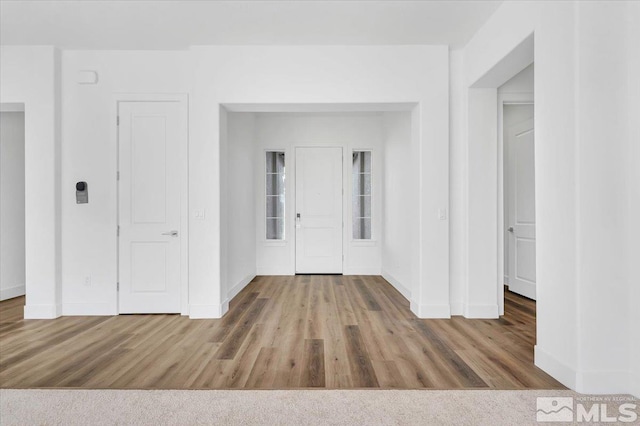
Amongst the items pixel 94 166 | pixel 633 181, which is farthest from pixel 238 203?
pixel 633 181

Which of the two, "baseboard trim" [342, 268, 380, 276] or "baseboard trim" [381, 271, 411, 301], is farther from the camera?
"baseboard trim" [342, 268, 380, 276]

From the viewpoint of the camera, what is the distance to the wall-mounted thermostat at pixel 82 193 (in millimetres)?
3723

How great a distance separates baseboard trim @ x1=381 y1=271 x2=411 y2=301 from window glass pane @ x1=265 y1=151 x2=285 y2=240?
192cm

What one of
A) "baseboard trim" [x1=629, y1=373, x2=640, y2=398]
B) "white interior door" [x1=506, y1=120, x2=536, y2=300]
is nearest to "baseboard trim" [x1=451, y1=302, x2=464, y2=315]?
"white interior door" [x1=506, y1=120, x2=536, y2=300]

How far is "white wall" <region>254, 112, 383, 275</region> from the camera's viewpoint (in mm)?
6023

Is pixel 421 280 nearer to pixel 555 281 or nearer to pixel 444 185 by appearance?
pixel 444 185

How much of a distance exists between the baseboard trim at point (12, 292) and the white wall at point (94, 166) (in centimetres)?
161

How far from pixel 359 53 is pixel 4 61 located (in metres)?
3.80

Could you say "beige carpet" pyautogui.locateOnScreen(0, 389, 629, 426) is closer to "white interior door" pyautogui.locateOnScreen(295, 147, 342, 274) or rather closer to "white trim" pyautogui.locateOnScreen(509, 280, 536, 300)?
"white trim" pyautogui.locateOnScreen(509, 280, 536, 300)

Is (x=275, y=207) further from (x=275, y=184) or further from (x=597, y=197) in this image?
(x=597, y=197)

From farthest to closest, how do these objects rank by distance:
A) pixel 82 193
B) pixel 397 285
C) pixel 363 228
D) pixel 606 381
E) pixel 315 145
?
pixel 363 228 → pixel 315 145 → pixel 397 285 → pixel 82 193 → pixel 606 381

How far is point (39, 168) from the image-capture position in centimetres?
369

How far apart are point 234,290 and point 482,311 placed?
119 inches

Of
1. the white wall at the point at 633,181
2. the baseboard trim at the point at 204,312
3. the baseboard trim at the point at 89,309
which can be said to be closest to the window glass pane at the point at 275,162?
the baseboard trim at the point at 204,312
